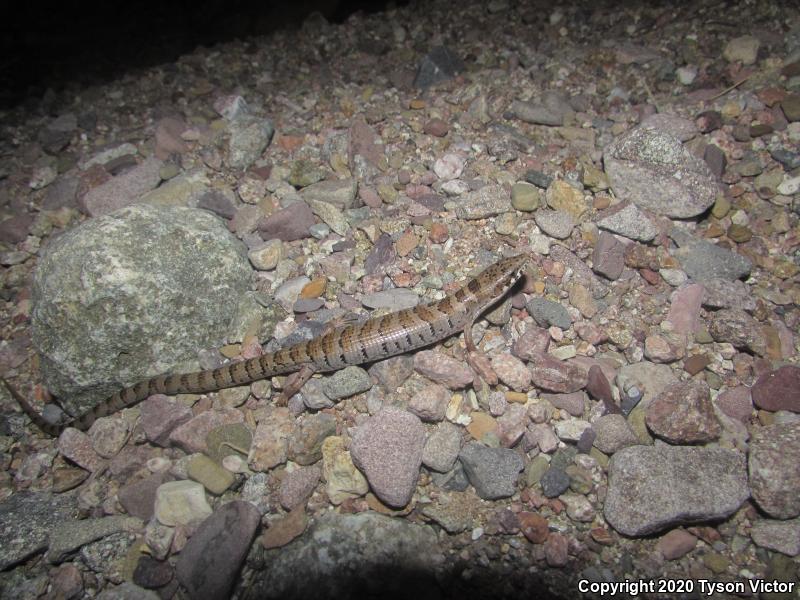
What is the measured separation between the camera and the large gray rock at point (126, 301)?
14.9 ft

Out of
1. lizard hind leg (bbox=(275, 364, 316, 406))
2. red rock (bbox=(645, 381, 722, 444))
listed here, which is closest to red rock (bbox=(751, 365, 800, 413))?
red rock (bbox=(645, 381, 722, 444))

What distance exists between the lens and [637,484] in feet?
12.4

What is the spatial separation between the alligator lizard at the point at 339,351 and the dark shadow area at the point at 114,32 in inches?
228

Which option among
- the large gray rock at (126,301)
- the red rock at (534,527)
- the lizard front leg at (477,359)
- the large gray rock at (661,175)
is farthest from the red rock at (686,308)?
the large gray rock at (126,301)

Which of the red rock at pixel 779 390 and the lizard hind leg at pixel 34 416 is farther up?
the red rock at pixel 779 390

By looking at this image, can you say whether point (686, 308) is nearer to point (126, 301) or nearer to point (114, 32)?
point (126, 301)

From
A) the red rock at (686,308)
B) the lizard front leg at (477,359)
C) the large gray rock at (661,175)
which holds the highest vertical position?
the large gray rock at (661,175)

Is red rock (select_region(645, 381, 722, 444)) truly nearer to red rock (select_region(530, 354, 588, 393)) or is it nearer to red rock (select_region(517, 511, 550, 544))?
red rock (select_region(530, 354, 588, 393))

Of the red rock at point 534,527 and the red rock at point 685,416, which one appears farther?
the red rock at point 685,416

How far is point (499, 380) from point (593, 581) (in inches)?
70.2

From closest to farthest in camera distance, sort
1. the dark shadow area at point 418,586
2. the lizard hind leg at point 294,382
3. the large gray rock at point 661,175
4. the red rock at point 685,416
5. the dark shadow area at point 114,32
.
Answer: the dark shadow area at point 418,586, the red rock at point 685,416, the lizard hind leg at point 294,382, the large gray rock at point 661,175, the dark shadow area at point 114,32

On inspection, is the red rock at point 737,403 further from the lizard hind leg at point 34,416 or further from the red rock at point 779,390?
the lizard hind leg at point 34,416

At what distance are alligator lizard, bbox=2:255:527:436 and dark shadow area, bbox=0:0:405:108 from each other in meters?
5.80

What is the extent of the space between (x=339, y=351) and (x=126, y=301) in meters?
2.18
